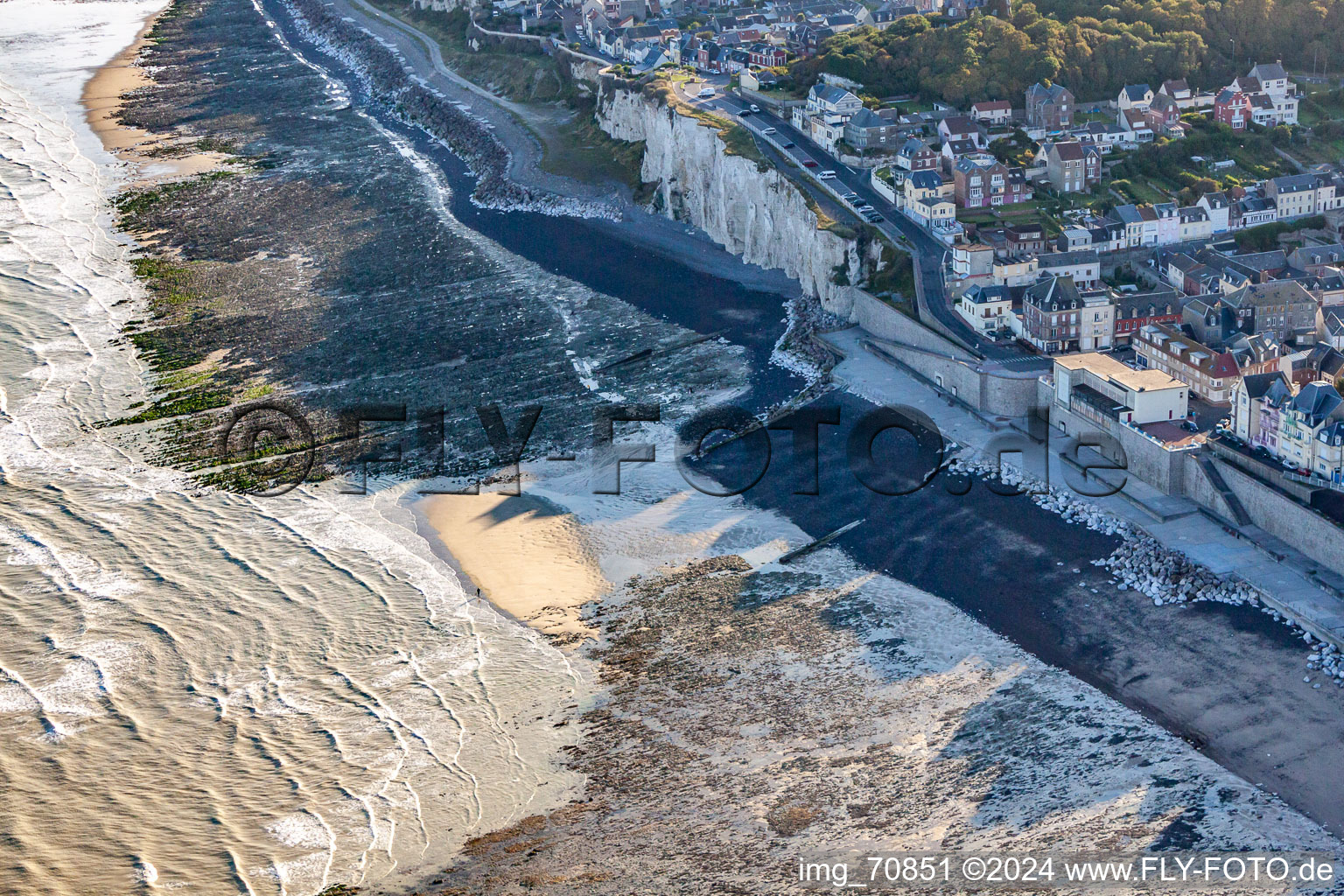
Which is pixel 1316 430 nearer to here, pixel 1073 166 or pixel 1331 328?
pixel 1331 328

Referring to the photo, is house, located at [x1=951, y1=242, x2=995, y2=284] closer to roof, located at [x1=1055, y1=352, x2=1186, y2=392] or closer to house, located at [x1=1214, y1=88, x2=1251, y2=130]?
roof, located at [x1=1055, y1=352, x2=1186, y2=392]

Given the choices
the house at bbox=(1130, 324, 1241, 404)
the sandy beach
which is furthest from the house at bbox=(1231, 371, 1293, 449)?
the sandy beach

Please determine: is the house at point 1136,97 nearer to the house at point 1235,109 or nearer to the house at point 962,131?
the house at point 1235,109

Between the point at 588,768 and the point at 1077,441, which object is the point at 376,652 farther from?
the point at 1077,441

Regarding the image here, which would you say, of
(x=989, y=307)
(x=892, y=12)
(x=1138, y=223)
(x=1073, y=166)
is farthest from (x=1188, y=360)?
(x=892, y=12)

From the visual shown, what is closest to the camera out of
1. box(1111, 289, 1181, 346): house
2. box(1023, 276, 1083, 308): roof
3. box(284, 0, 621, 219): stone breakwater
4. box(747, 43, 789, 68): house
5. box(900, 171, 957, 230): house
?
box(1023, 276, 1083, 308): roof

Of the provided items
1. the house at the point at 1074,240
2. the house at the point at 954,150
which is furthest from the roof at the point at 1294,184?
A: the house at the point at 954,150
